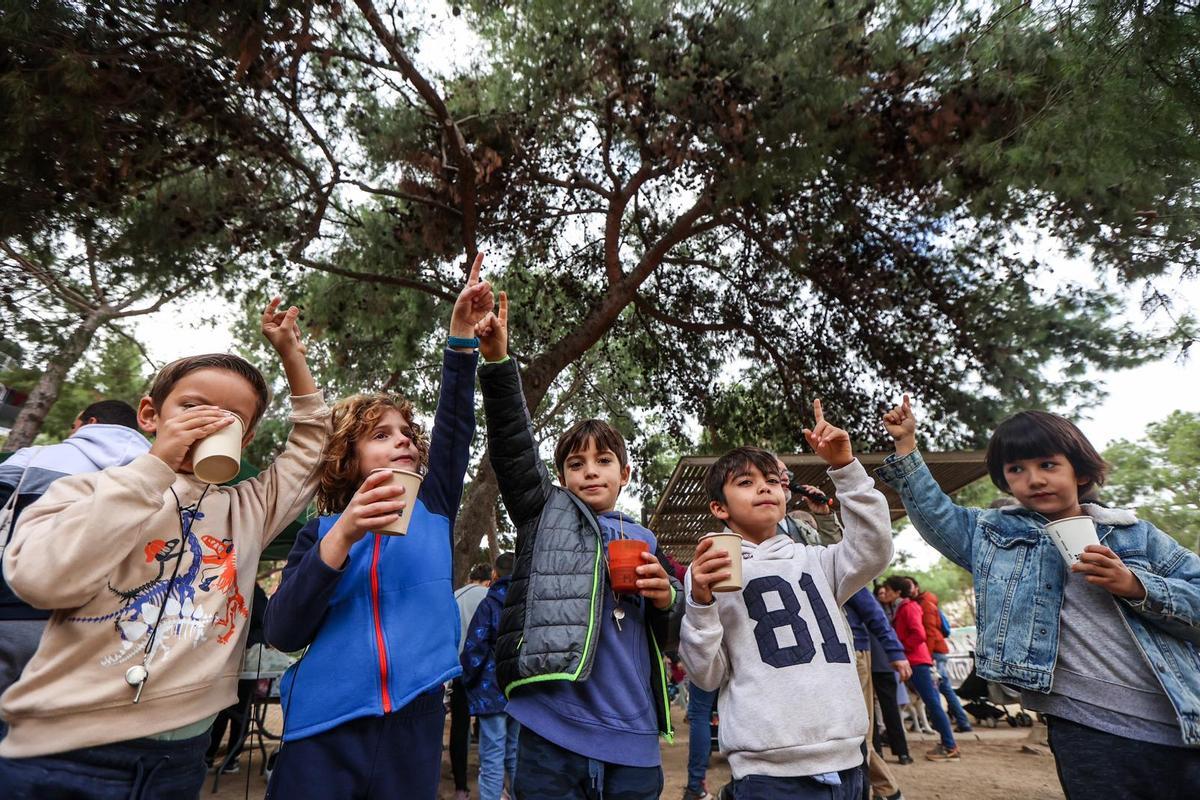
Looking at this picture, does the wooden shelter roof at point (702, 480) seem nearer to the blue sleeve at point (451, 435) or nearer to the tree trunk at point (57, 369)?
the blue sleeve at point (451, 435)

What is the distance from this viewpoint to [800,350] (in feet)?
24.8

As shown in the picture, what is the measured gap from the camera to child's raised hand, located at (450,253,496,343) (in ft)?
6.61

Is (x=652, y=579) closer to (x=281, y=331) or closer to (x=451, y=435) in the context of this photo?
(x=451, y=435)

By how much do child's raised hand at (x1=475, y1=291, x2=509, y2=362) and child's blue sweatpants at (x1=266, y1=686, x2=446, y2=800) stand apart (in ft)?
3.28

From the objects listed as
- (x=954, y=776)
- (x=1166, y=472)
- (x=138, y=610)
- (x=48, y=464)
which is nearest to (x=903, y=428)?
(x=138, y=610)

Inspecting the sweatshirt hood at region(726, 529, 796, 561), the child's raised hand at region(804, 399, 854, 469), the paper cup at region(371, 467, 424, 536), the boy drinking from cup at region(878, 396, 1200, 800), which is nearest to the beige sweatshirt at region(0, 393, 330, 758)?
the paper cup at region(371, 467, 424, 536)

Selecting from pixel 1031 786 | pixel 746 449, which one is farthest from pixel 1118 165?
pixel 1031 786

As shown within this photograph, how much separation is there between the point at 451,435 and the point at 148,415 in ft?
2.38

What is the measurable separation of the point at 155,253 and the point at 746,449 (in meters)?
5.70

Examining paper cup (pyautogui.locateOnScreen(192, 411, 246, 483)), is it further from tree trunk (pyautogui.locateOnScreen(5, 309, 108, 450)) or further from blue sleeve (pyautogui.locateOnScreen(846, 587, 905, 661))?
tree trunk (pyautogui.locateOnScreen(5, 309, 108, 450))

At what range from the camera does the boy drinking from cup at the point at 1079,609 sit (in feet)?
5.64

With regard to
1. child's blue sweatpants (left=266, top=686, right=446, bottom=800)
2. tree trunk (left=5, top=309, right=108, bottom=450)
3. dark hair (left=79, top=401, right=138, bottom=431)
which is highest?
tree trunk (left=5, top=309, right=108, bottom=450)

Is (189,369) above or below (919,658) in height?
above

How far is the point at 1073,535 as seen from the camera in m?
1.81
